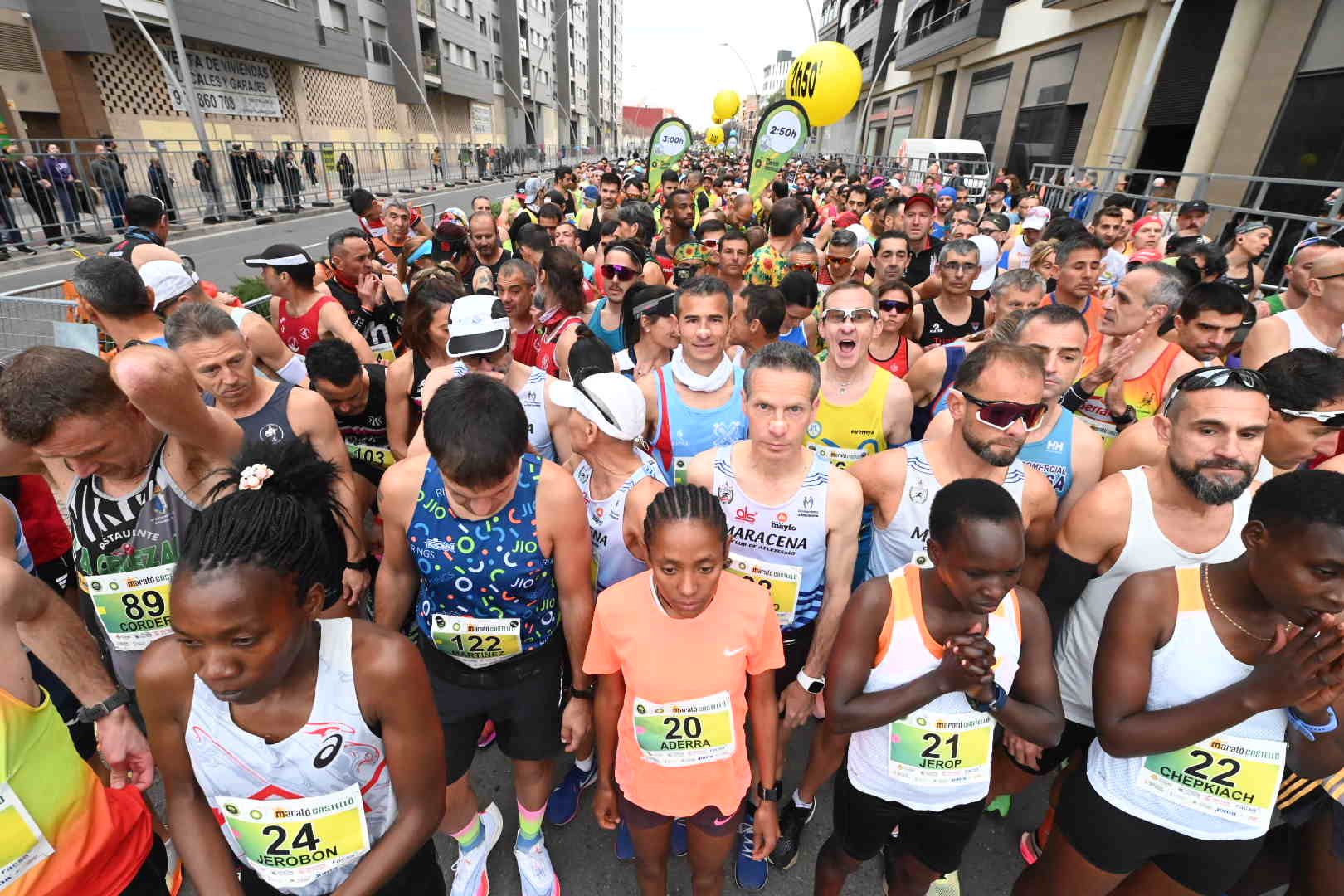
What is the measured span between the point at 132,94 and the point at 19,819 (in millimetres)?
30484

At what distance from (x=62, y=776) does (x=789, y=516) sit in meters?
2.32

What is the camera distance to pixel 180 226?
1680 cm

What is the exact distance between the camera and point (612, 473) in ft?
8.39

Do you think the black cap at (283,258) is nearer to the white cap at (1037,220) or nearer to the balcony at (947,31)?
the white cap at (1037,220)

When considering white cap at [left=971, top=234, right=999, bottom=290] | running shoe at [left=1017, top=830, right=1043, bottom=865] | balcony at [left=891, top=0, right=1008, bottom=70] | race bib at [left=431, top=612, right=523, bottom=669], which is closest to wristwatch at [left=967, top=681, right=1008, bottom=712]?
running shoe at [left=1017, top=830, right=1043, bottom=865]

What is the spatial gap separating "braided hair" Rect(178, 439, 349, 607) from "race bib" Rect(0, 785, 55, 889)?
0.66 meters

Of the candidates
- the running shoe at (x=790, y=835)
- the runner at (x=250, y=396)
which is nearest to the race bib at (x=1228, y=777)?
the running shoe at (x=790, y=835)

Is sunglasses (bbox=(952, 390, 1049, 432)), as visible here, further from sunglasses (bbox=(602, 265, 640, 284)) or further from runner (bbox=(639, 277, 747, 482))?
sunglasses (bbox=(602, 265, 640, 284))

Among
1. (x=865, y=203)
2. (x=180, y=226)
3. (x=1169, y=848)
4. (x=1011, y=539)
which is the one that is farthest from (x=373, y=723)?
(x=180, y=226)

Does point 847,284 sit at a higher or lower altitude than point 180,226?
higher

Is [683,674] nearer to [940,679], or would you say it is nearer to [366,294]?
[940,679]

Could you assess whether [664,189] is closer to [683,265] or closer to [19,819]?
[683,265]

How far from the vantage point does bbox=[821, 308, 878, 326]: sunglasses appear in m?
3.22

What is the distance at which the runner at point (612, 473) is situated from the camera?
7.84ft
